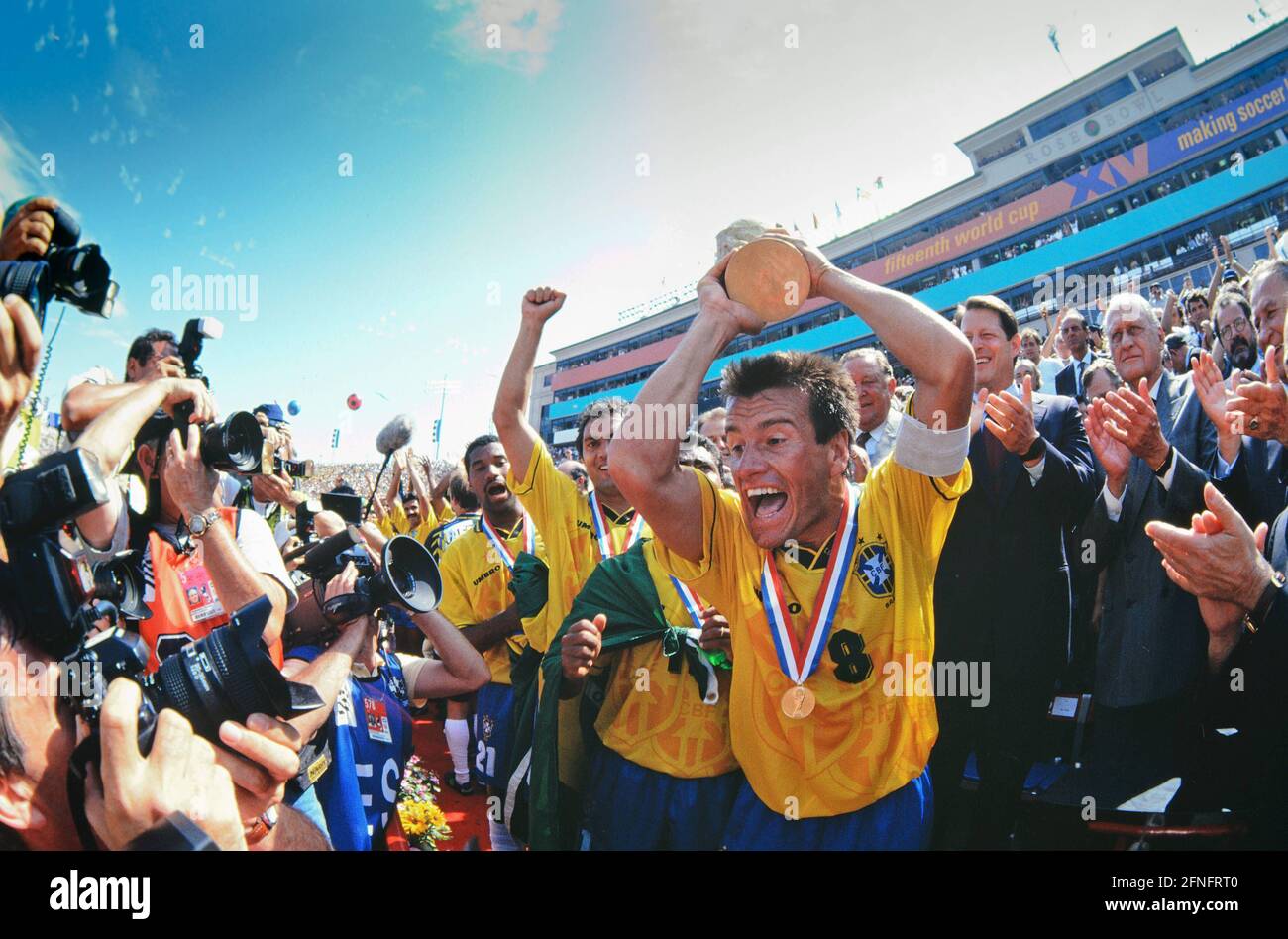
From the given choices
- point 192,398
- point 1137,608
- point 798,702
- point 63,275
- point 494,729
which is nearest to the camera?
point 63,275

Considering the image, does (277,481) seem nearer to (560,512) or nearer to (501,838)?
(560,512)

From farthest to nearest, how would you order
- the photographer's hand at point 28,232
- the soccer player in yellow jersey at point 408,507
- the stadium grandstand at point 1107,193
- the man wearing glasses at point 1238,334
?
the stadium grandstand at point 1107,193, the soccer player in yellow jersey at point 408,507, the man wearing glasses at point 1238,334, the photographer's hand at point 28,232

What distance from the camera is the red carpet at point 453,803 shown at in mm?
4552

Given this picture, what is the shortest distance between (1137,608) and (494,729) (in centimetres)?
320

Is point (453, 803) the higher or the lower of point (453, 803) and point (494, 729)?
the lower

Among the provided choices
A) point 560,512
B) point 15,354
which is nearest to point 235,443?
point 15,354

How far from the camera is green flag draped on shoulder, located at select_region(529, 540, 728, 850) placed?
8.65 feet

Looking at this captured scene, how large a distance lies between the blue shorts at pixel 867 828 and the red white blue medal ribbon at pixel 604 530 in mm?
1420

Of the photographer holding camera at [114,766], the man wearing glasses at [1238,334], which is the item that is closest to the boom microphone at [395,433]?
the photographer holding camera at [114,766]

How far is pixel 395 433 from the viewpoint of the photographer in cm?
672

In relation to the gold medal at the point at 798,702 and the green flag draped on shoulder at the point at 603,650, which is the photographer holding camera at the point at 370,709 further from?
the gold medal at the point at 798,702

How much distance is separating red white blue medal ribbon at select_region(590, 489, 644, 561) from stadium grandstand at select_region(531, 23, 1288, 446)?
2197 cm

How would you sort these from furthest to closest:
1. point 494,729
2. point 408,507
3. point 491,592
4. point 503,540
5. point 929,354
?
1. point 408,507
2. point 503,540
3. point 491,592
4. point 494,729
5. point 929,354

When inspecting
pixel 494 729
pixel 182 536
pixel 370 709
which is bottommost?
pixel 494 729
